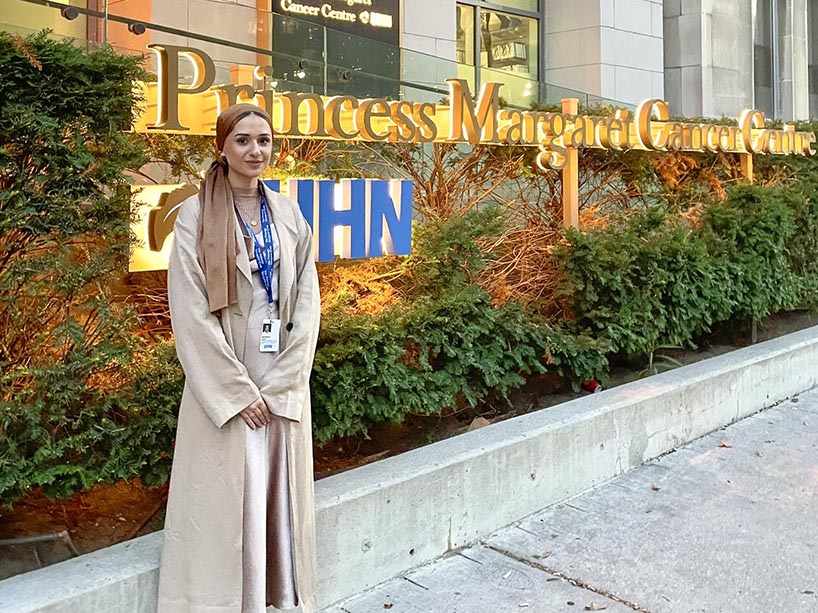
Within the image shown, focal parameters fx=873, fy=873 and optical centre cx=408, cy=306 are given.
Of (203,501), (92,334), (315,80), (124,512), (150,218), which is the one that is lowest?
(124,512)

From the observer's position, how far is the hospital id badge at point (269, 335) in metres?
2.77

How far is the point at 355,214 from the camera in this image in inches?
183

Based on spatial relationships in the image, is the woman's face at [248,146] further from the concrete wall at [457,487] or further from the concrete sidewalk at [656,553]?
the concrete sidewalk at [656,553]

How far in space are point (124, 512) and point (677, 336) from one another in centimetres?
388

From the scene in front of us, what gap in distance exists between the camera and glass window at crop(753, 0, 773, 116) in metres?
15.0

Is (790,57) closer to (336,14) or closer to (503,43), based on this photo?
(503,43)

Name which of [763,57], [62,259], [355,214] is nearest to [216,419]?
[62,259]

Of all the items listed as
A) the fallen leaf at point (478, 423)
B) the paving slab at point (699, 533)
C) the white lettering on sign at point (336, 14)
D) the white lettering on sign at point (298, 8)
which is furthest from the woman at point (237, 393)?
the white lettering on sign at point (336, 14)

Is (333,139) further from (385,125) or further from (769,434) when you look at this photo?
(769,434)

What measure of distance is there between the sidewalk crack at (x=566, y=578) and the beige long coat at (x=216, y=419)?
1.32m

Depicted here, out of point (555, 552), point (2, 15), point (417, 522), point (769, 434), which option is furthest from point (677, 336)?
point (2, 15)

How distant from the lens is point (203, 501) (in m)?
2.73

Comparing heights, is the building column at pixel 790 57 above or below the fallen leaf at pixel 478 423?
above

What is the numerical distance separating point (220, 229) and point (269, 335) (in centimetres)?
37
